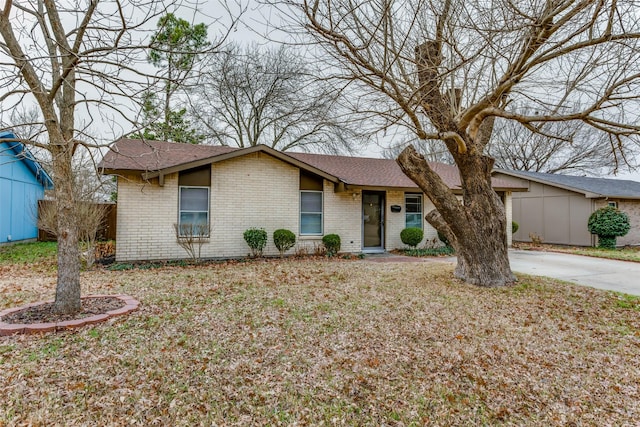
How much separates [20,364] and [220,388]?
2.06 meters

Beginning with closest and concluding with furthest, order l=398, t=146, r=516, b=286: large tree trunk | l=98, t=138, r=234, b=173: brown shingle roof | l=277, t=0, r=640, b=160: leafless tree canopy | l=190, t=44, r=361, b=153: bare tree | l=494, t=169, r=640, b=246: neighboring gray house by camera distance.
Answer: l=277, t=0, r=640, b=160: leafless tree canopy
l=398, t=146, r=516, b=286: large tree trunk
l=98, t=138, r=234, b=173: brown shingle roof
l=494, t=169, r=640, b=246: neighboring gray house
l=190, t=44, r=361, b=153: bare tree

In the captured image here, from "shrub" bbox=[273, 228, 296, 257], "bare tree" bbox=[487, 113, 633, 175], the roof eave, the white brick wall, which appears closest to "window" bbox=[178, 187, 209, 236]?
the white brick wall

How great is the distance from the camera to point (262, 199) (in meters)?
11.0

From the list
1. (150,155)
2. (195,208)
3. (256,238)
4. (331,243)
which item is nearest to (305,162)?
(331,243)

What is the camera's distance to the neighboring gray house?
1550cm

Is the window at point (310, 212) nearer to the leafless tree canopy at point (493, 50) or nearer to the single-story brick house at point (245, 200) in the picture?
the single-story brick house at point (245, 200)

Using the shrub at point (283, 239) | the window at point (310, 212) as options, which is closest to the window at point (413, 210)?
the window at point (310, 212)

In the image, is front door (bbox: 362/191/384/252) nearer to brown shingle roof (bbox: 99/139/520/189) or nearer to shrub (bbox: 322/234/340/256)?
brown shingle roof (bbox: 99/139/520/189)

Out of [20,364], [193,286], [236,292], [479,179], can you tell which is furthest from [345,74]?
[20,364]

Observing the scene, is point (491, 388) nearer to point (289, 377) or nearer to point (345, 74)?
point (289, 377)

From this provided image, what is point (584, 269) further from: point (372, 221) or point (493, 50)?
point (493, 50)

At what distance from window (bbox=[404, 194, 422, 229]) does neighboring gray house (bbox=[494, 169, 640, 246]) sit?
750 centimetres

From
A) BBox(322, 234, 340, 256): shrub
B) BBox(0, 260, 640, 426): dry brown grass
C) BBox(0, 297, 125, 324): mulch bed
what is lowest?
BBox(0, 260, 640, 426): dry brown grass

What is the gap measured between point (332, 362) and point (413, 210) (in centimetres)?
1063
